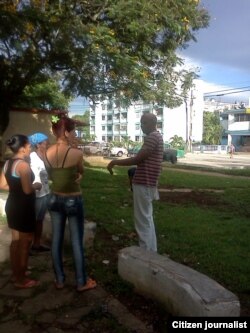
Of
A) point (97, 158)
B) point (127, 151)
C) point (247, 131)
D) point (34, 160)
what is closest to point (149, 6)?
point (34, 160)

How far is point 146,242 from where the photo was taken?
187 inches

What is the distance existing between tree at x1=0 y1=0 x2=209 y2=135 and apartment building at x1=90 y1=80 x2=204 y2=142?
1920 inches

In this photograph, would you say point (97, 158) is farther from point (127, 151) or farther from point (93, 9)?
point (127, 151)

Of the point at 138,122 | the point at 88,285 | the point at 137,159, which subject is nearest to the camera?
the point at 88,285

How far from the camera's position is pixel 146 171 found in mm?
4637

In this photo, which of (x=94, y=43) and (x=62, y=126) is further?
(x=94, y=43)

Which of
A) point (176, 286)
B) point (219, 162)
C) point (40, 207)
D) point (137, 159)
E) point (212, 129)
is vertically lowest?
point (219, 162)

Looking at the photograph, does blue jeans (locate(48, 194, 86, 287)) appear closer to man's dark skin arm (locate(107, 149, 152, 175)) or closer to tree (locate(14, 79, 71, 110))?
man's dark skin arm (locate(107, 149, 152, 175))

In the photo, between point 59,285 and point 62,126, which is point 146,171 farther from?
point 59,285

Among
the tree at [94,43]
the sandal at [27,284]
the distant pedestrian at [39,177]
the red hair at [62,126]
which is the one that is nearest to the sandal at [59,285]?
the sandal at [27,284]

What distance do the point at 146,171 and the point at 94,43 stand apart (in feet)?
34.4

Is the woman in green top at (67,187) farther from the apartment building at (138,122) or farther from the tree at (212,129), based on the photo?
the tree at (212,129)

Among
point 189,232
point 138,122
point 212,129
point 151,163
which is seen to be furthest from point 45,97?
point 138,122

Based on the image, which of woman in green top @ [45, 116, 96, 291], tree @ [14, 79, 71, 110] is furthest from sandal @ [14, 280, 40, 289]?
tree @ [14, 79, 71, 110]
